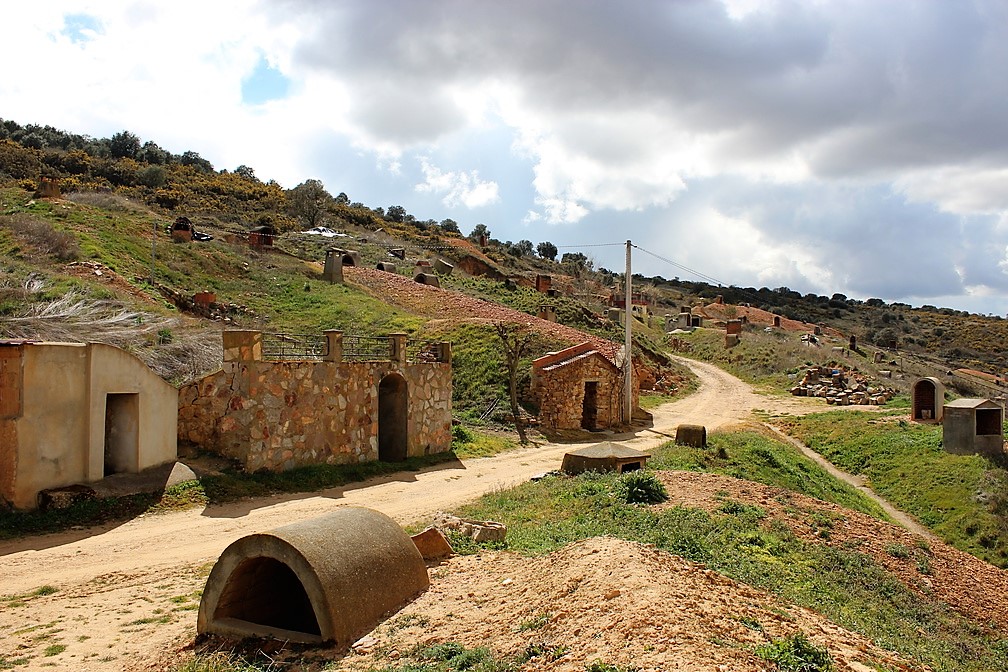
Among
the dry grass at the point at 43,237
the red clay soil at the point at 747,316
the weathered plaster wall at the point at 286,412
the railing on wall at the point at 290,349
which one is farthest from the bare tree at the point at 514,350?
the red clay soil at the point at 747,316

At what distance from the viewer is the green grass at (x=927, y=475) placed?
20344mm

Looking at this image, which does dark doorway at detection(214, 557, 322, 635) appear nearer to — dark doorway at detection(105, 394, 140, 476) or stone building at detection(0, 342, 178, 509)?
stone building at detection(0, 342, 178, 509)

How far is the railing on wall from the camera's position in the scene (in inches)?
710

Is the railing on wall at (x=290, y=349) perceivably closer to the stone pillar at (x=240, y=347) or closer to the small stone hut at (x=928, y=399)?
the stone pillar at (x=240, y=347)

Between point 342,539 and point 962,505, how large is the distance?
1987 cm

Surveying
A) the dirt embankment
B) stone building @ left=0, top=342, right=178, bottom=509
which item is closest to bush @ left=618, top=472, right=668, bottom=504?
the dirt embankment

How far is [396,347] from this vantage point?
21750mm

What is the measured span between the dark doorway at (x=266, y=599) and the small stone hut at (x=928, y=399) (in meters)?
27.5

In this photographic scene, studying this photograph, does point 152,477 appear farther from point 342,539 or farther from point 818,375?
point 818,375

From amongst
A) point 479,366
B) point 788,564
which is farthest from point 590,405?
point 788,564

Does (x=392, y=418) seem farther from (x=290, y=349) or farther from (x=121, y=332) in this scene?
(x=121, y=332)

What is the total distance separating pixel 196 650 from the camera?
820cm

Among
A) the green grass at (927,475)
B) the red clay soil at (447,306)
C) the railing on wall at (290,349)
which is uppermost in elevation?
the red clay soil at (447,306)

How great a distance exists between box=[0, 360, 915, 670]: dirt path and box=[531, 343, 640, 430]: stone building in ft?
25.4
